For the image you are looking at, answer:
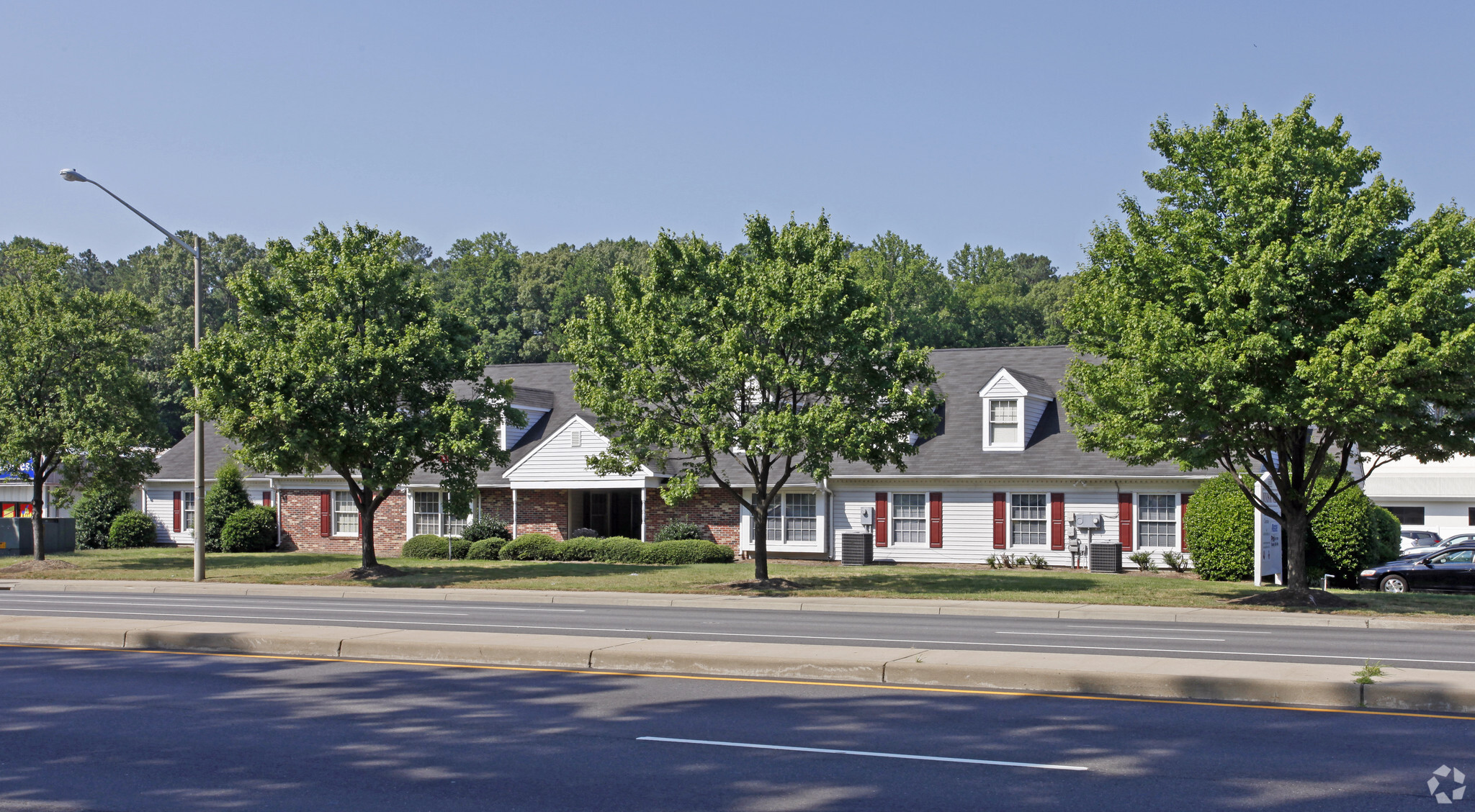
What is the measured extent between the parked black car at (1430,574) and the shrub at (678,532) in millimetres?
17871

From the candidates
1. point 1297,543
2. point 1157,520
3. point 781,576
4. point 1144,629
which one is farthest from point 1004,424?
point 1144,629

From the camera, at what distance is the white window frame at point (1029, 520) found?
35.0 m

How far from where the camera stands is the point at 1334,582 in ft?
98.2

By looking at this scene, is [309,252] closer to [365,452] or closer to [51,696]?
[365,452]

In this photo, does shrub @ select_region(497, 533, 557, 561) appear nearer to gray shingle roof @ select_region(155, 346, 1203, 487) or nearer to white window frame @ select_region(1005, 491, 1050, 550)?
gray shingle roof @ select_region(155, 346, 1203, 487)

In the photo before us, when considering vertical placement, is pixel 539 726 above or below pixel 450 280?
below

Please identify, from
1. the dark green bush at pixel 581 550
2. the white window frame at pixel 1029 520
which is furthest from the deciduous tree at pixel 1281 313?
the dark green bush at pixel 581 550

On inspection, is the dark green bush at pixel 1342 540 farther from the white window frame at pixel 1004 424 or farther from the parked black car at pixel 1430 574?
the white window frame at pixel 1004 424

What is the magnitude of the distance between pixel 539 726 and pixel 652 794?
2.39 m

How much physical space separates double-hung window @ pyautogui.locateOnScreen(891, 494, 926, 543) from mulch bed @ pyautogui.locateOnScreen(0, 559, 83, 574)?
22.9m

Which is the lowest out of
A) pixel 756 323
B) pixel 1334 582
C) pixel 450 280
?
pixel 1334 582

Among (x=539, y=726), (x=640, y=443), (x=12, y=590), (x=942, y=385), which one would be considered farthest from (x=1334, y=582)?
(x=12, y=590)

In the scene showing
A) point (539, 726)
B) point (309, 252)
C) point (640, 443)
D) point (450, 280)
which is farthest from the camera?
point (450, 280)

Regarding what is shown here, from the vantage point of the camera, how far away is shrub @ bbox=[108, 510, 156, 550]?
43656 mm
